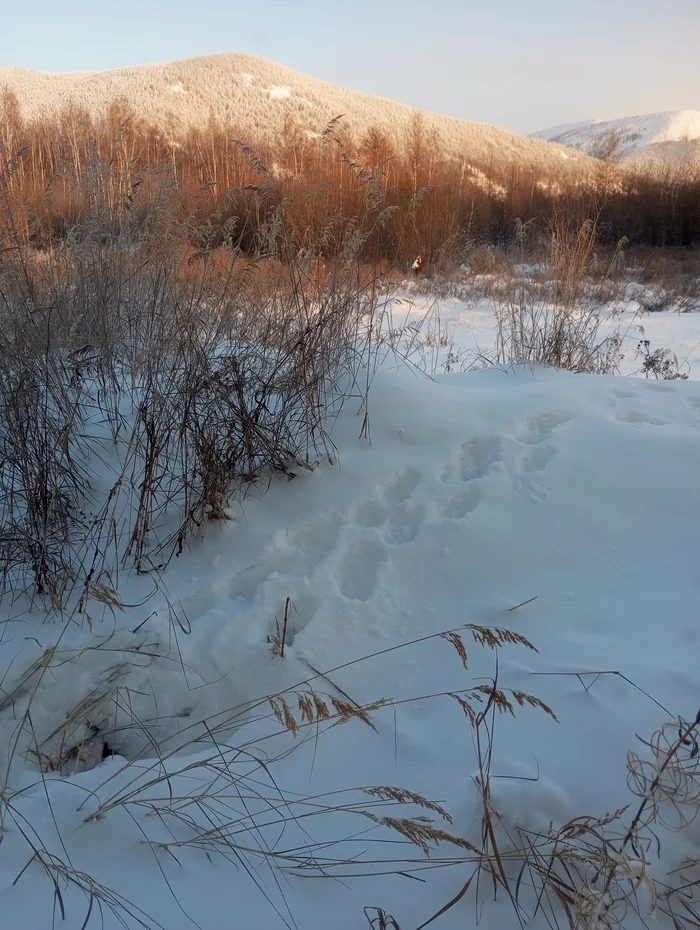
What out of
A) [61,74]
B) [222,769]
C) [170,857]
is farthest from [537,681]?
[61,74]

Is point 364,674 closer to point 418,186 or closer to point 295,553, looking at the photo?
point 295,553

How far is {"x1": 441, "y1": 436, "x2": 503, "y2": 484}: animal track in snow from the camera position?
89.4 inches

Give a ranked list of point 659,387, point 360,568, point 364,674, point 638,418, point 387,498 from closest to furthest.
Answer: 1. point 364,674
2. point 360,568
3. point 387,498
4. point 638,418
5. point 659,387

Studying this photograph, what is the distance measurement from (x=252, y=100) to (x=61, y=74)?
1049cm

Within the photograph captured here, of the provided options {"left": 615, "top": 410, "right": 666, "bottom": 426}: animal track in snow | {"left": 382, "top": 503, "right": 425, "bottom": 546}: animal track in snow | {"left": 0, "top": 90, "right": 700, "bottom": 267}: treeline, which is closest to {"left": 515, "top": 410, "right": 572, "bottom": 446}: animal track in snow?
{"left": 615, "top": 410, "right": 666, "bottom": 426}: animal track in snow

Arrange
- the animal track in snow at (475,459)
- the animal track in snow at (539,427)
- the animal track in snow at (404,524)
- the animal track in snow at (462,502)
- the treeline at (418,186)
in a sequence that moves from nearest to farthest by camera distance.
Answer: the animal track in snow at (404,524) → the animal track in snow at (462,502) → the animal track in snow at (475,459) → the animal track in snow at (539,427) → the treeline at (418,186)

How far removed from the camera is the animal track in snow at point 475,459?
2270 mm

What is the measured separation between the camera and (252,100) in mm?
21594

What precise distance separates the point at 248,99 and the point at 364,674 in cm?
2410

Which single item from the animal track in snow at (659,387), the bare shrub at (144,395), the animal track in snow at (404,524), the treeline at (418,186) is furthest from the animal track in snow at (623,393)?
the treeline at (418,186)

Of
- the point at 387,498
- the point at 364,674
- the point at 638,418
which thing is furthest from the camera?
the point at 638,418

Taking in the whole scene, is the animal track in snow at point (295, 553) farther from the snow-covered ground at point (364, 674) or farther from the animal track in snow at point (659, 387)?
the animal track in snow at point (659, 387)

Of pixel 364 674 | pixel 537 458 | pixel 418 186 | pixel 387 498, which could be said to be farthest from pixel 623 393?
pixel 418 186

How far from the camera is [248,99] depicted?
21.6m
